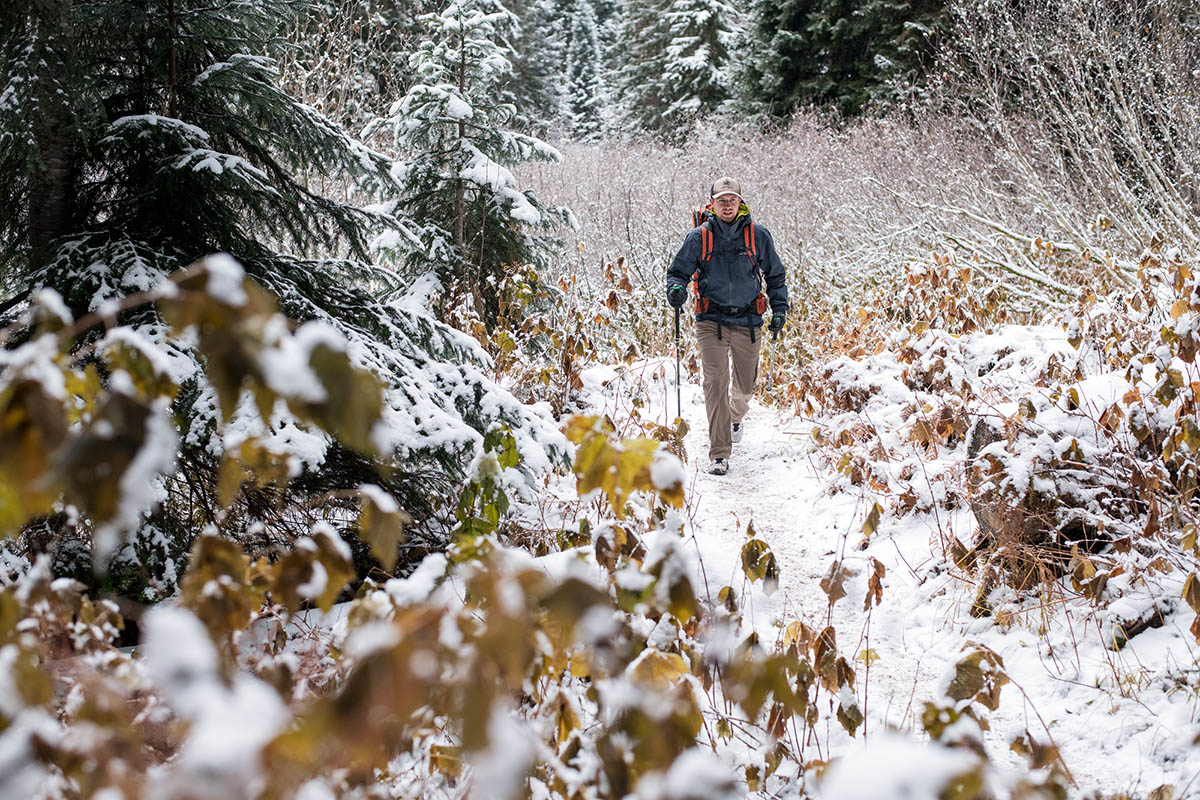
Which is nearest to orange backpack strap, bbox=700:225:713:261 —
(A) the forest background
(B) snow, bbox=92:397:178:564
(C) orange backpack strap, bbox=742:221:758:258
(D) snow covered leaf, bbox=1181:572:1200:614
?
(C) orange backpack strap, bbox=742:221:758:258

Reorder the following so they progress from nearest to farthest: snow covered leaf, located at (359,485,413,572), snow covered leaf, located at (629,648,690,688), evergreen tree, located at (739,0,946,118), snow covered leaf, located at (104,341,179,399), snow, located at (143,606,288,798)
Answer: snow, located at (143,606,288,798) < snow covered leaf, located at (104,341,179,399) < snow covered leaf, located at (359,485,413,572) < snow covered leaf, located at (629,648,690,688) < evergreen tree, located at (739,0,946,118)

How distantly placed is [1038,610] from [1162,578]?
18.6 inches

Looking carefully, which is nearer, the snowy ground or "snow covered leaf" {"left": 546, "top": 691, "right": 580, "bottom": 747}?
"snow covered leaf" {"left": 546, "top": 691, "right": 580, "bottom": 747}

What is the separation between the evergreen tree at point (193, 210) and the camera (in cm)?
271

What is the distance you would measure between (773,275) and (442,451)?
3632mm

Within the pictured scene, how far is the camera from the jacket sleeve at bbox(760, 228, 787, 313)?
570 centimetres

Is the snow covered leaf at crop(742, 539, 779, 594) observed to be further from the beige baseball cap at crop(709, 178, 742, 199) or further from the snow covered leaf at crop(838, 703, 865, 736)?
the beige baseball cap at crop(709, 178, 742, 199)

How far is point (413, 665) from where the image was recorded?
82 centimetres

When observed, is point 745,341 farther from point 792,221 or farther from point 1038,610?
point 792,221

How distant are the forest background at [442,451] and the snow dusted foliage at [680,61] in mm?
14193

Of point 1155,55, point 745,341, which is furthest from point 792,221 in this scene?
point 745,341

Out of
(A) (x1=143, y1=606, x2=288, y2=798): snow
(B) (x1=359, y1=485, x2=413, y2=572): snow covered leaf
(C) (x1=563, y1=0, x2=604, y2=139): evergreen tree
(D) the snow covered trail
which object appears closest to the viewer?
(A) (x1=143, y1=606, x2=288, y2=798): snow

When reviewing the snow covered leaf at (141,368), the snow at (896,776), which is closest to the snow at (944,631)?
the snow at (896,776)

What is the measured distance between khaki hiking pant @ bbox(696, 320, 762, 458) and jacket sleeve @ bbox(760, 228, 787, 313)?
29 cm
